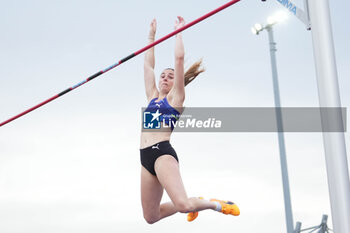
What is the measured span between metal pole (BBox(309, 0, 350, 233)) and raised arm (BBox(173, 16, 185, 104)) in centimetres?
127

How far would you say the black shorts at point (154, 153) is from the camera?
4.23 meters

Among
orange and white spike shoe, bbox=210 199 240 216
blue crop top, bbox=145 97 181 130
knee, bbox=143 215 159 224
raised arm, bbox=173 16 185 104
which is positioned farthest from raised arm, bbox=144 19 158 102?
orange and white spike shoe, bbox=210 199 240 216

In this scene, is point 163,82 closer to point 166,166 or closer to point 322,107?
point 166,166

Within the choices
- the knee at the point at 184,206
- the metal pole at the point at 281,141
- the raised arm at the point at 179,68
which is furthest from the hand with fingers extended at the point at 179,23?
the metal pole at the point at 281,141

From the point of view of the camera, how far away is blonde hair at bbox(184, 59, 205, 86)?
4899 millimetres

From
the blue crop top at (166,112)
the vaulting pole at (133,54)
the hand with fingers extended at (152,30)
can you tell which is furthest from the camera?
the hand with fingers extended at (152,30)

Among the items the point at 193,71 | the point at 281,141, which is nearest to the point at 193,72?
the point at 193,71

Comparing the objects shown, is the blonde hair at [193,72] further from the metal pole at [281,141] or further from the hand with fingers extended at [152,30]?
the metal pole at [281,141]

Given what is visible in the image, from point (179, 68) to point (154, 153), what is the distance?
0.85 metres

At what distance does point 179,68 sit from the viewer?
4250 mm

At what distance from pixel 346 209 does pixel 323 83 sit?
0.96 meters

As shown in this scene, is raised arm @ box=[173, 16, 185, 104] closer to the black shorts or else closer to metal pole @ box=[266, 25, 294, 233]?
the black shorts

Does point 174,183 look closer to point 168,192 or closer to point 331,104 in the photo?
point 168,192

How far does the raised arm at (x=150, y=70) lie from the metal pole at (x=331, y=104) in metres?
1.87
